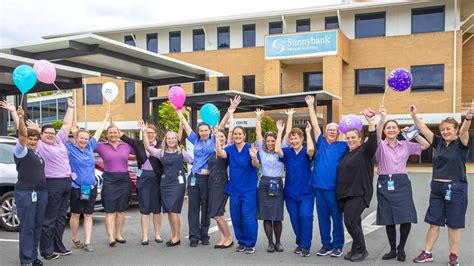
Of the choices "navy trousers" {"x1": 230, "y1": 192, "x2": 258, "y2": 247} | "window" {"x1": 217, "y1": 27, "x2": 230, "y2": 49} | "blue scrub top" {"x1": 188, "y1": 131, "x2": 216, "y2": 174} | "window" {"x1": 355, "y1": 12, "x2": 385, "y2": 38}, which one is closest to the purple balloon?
"navy trousers" {"x1": 230, "y1": 192, "x2": 258, "y2": 247}

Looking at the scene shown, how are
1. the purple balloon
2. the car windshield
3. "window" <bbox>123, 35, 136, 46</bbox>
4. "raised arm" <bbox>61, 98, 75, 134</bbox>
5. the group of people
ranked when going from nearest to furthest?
1. the group of people
2. "raised arm" <bbox>61, 98, 75, 134</bbox>
3. the purple balloon
4. the car windshield
5. "window" <bbox>123, 35, 136, 46</bbox>

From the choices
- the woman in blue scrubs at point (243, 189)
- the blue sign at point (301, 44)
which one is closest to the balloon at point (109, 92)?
the woman in blue scrubs at point (243, 189)

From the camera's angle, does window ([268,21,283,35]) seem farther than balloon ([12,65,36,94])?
Yes

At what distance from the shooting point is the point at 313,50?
25594 millimetres

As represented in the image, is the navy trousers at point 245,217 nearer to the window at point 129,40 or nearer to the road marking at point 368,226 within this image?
the road marking at point 368,226

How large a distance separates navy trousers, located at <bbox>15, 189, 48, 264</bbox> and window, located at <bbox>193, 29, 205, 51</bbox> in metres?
25.6

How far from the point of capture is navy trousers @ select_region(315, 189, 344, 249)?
589 cm

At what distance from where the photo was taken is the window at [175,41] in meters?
30.6

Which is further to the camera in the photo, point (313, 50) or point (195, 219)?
point (313, 50)

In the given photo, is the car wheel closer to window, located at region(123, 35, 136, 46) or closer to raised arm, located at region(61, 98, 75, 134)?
raised arm, located at region(61, 98, 75, 134)

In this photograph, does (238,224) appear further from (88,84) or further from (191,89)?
(88,84)

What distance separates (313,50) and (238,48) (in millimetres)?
5588

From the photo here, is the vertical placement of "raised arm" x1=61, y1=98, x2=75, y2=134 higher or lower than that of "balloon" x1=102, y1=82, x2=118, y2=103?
lower

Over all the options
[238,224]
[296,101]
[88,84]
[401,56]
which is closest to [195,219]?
[238,224]
